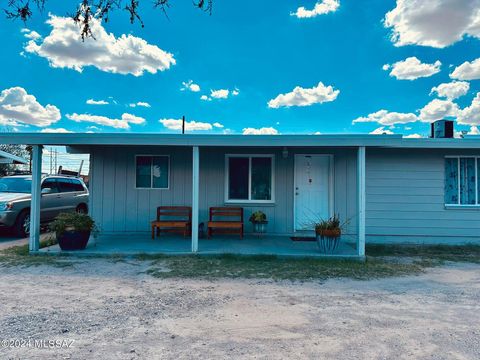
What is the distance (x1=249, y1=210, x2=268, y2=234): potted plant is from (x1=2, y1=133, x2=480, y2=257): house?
312 millimetres

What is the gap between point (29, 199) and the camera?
27.9 ft

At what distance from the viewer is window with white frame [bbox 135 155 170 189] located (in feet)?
27.8

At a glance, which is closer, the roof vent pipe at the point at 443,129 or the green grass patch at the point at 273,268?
the green grass patch at the point at 273,268

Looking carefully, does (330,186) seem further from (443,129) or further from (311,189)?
(443,129)

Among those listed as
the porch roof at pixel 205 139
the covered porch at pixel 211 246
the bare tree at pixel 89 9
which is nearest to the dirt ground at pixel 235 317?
the covered porch at pixel 211 246

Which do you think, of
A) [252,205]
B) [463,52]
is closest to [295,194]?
[252,205]

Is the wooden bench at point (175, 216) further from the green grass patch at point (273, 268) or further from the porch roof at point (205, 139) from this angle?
the porch roof at point (205, 139)

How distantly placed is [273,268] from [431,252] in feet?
12.8

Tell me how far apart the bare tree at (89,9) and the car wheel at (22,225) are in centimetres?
690

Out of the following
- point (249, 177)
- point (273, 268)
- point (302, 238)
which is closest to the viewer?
point (273, 268)

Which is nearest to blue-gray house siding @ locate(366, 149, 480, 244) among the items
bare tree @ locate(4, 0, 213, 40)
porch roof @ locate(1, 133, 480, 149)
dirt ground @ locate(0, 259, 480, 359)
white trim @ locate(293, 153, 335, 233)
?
white trim @ locate(293, 153, 335, 233)

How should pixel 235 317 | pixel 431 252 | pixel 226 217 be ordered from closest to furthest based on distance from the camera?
pixel 235 317 → pixel 431 252 → pixel 226 217

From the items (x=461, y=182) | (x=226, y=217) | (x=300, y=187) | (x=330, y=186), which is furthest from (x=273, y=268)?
(x=461, y=182)

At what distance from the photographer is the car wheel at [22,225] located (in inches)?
329
